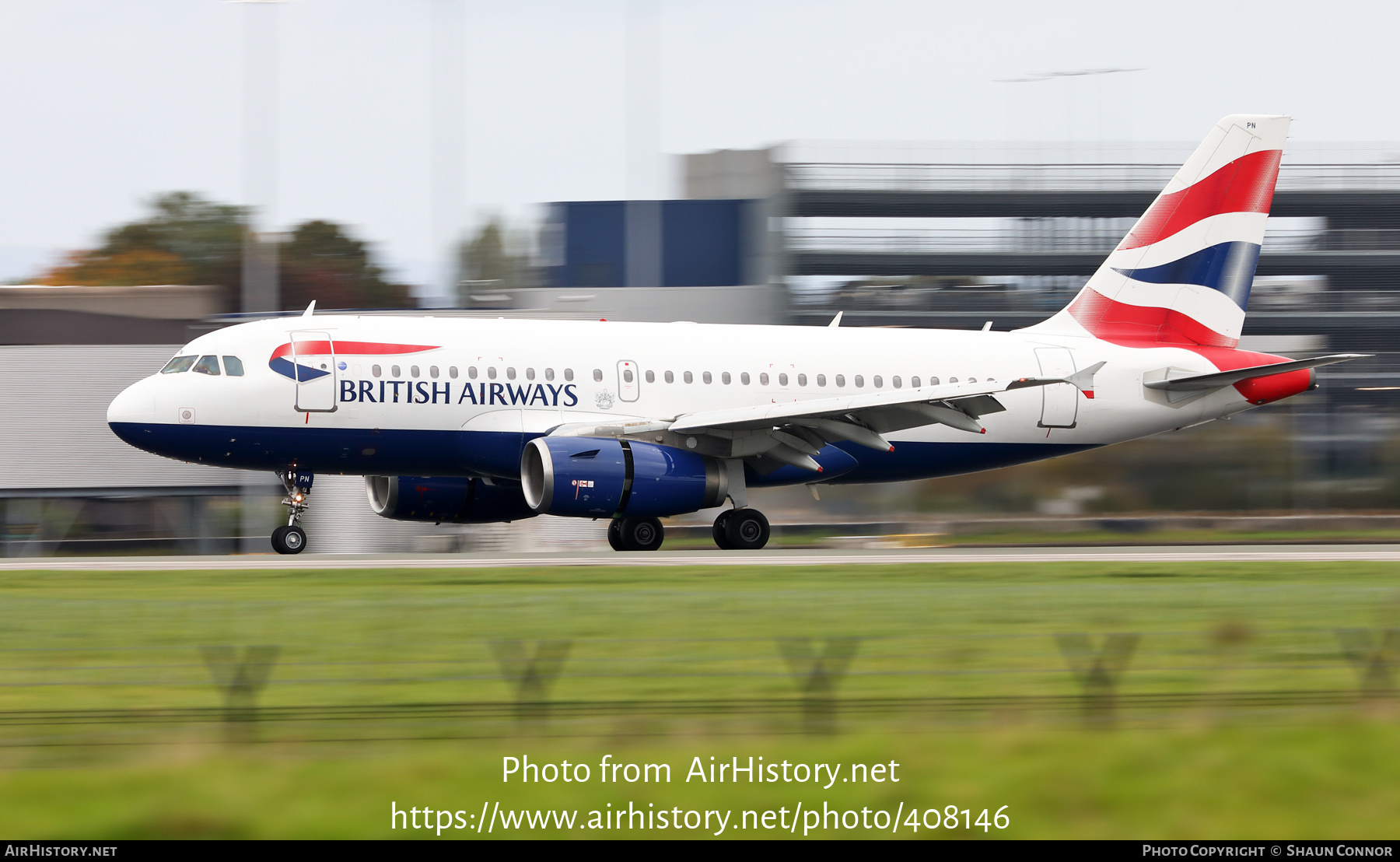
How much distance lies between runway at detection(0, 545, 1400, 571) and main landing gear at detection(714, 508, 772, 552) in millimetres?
330

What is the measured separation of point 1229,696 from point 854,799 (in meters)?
3.34

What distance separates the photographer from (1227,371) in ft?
90.7

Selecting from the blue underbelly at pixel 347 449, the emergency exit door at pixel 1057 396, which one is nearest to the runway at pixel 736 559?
the blue underbelly at pixel 347 449

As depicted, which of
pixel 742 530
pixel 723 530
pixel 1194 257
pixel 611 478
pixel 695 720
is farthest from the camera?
pixel 1194 257

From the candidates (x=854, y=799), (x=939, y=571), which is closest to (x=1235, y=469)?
(x=939, y=571)

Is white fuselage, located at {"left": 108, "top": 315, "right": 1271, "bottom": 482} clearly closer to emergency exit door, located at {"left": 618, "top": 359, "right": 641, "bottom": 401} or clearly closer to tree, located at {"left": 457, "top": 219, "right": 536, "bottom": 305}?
emergency exit door, located at {"left": 618, "top": 359, "right": 641, "bottom": 401}

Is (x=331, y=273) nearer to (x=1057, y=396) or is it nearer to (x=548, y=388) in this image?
(x=548, y=388)

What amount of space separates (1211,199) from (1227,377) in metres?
4.32

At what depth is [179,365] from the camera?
25.2 meters

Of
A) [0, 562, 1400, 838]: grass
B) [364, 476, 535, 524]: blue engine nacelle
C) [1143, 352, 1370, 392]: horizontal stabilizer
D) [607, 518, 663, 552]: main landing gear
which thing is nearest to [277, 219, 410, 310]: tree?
[364, 476, 535, 524]: blue engine nacelle

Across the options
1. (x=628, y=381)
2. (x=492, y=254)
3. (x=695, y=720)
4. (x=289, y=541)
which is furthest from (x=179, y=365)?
(x=492, y=254)

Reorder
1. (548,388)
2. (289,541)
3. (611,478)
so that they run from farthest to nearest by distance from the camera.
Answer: (548,388), (289,541), (611,478)

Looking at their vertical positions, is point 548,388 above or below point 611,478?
above

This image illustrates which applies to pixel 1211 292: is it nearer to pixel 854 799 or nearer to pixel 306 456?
pixel 306 456
